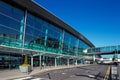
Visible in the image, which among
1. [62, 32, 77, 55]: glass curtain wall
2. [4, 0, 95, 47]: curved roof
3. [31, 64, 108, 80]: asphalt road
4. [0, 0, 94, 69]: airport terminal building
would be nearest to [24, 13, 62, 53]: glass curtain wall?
[0, 0, 94, 69]: airport terminal building

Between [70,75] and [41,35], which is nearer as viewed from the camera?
[70,75]

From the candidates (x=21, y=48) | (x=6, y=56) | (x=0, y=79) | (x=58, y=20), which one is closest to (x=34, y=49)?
(x=21, y=48)

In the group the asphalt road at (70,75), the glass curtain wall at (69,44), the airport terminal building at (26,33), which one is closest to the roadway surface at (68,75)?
the asphalt road at (70,75)

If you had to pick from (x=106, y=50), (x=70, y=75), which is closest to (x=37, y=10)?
(x=70, y=75)

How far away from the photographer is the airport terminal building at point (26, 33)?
101 ft

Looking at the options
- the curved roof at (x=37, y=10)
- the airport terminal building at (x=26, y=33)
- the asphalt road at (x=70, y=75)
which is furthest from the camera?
the curved roof at (x=37, y=10)

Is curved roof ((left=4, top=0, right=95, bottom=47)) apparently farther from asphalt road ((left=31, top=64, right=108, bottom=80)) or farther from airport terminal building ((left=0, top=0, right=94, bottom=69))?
asphalt road ((left=31, top=64, right=108, bottom=80))

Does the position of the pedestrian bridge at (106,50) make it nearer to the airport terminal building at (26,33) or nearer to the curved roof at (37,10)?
the curved roof at (37,10)

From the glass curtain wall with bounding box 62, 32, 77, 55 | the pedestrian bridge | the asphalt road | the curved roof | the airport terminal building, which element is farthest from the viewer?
the pedestrian bridge

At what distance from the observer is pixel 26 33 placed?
120 ft

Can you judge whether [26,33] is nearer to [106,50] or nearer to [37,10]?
[37,10]

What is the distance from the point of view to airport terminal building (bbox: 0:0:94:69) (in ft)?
101

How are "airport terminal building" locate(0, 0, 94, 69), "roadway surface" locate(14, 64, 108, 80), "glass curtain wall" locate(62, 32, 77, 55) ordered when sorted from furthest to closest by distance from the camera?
"glass curtain wall" locate(62, 32, 77, 55), "airport terminal building" locate(0, 0, 94, 69), "roadway surface" locate(14, 64, 108, 80)

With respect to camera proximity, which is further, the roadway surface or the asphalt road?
the asphalt road
